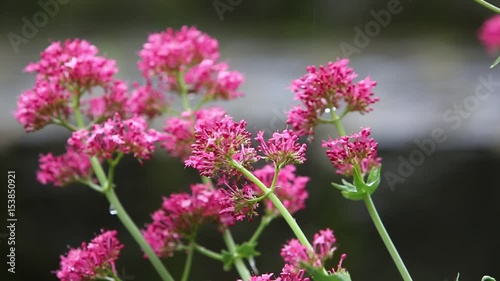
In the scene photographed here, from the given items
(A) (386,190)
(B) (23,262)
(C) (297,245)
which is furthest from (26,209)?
(C) (297,245)

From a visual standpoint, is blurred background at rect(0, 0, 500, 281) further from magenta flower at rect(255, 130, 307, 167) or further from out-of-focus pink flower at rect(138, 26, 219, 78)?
magenta flower at rect(255, 130, 307, 167)

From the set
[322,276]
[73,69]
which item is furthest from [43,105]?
[322,276]

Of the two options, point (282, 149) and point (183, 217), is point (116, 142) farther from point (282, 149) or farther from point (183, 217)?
point (282, 149)

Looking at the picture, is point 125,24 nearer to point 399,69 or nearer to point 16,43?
point 16,43

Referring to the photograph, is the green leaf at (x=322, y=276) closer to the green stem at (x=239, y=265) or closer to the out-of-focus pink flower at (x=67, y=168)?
the green stem at (x=239, y=265)

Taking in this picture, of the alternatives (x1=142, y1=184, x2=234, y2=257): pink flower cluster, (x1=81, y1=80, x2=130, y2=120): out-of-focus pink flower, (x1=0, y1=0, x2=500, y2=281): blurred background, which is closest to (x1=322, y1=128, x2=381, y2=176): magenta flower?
(x1=142, y1=184, x2=234, y2=257): pink flower cluster

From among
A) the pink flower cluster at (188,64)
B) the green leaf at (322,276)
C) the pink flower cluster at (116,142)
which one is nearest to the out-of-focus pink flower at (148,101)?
the pink flower cluster at (188,64)
